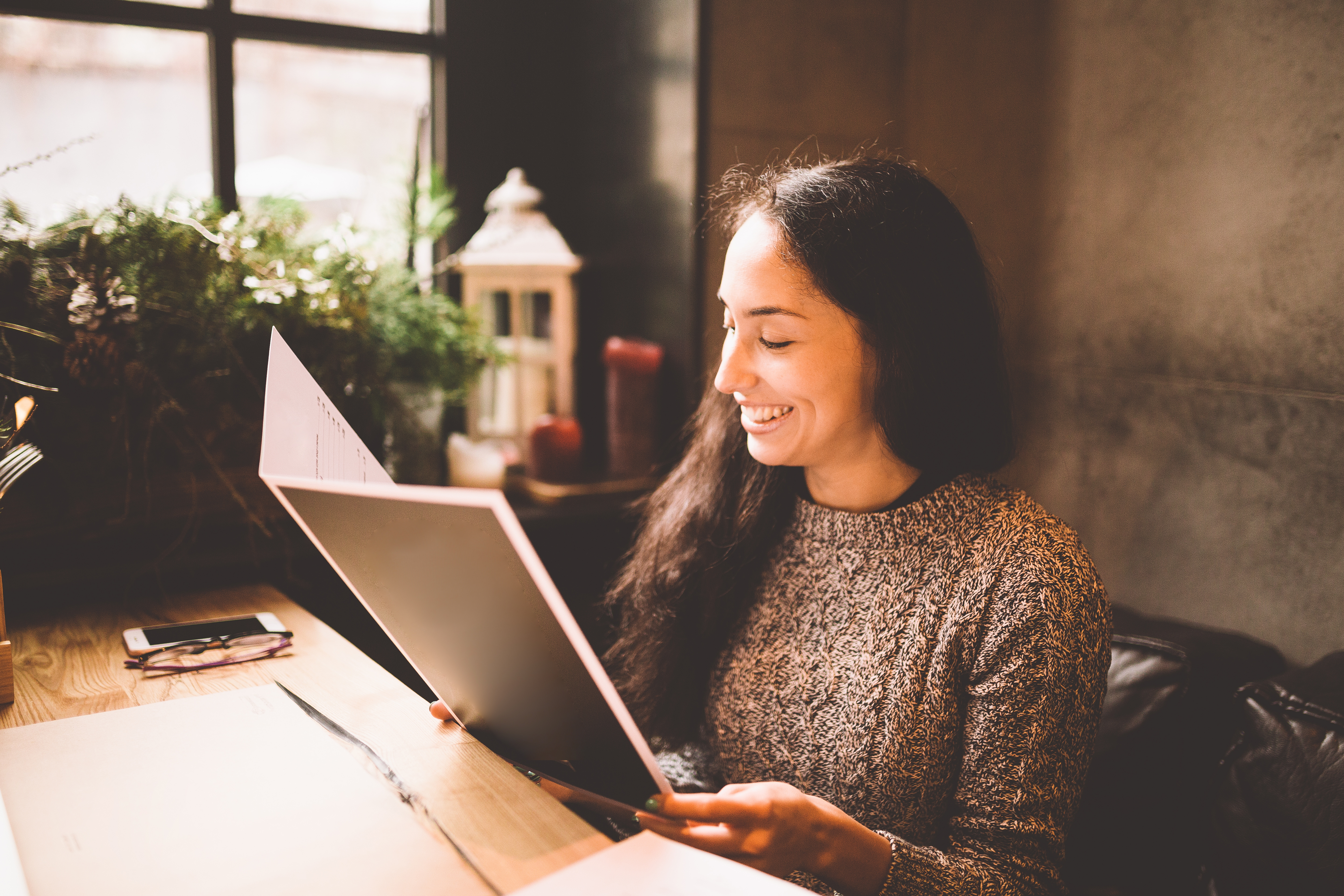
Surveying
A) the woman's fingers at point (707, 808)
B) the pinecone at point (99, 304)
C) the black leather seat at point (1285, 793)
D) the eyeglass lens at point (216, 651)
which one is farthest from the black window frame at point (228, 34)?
the black leather seat at point (1285, 793)

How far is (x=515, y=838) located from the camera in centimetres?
77

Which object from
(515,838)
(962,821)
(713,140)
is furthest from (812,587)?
(713,140)

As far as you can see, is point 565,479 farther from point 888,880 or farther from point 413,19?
point 888,880

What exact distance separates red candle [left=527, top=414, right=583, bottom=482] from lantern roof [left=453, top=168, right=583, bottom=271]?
361mm

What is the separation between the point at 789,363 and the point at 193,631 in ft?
2.80

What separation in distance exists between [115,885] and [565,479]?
1.50 metres

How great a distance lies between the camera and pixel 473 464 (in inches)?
80.9

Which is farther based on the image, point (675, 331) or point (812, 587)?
point (675, 331)

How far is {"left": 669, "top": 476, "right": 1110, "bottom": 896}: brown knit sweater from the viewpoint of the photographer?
0.95 metres

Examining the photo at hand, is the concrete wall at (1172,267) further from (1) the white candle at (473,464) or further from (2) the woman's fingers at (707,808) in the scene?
(2) the woman's fingers at (707,808)

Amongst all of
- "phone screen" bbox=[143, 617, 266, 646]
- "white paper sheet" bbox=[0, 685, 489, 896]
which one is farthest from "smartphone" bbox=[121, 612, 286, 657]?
"white paper sheet" bbox=[0, 685, 489, 896]

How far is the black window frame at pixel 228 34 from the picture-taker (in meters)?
1.95

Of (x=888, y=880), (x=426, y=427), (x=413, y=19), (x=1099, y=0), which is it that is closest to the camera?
(x=888, y=880)

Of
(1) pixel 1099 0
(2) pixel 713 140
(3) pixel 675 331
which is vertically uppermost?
(1) pixel 1099 0
